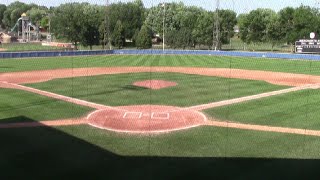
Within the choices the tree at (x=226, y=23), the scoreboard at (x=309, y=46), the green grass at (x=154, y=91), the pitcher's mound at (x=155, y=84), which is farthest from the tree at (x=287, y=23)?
the pitcher's mound at (x=155, y=84)

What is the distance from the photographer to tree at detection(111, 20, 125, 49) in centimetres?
6257

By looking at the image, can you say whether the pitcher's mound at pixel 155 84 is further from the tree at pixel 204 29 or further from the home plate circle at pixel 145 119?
the tree at pixel 204 29

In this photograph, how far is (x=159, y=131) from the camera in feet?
43.0

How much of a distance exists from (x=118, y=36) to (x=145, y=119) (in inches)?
1975

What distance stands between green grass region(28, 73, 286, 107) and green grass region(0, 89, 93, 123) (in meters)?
1.70

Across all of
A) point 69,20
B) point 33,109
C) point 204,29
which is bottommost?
point 33,109

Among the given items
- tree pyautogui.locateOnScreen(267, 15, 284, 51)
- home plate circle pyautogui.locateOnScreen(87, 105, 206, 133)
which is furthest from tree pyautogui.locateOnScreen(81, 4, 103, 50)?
home plate circle pyautogui.locateOnScreen(87, 105, 206, 133)

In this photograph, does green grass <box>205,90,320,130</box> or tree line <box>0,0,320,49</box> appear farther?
tree line <box>0,0,320,49</box>

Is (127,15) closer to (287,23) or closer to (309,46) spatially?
(287,23)

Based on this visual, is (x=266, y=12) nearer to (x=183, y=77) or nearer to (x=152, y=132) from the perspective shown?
(x=183, y=77)

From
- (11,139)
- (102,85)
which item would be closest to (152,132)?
(11,139)

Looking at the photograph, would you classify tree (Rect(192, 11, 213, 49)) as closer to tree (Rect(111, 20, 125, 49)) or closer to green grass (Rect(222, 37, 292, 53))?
green grass (Rect(222, 37, 292, 53))

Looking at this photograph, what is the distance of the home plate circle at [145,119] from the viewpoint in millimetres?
13508

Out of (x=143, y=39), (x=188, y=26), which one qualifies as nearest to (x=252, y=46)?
(x=188, y=26)
